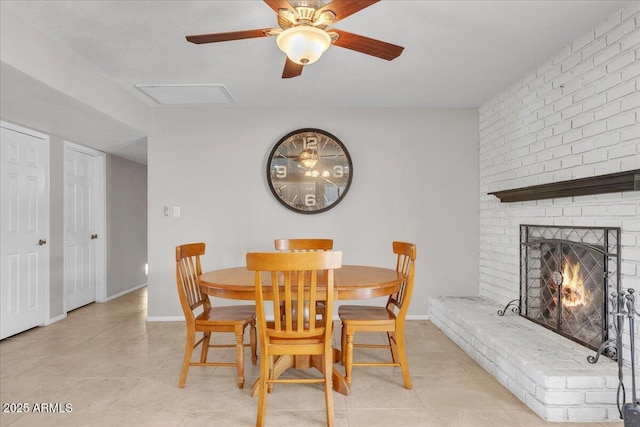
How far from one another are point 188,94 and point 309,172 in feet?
4.60

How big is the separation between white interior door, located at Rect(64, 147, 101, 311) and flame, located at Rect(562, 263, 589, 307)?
16.1ft

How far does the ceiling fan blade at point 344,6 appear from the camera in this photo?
5.16 ft

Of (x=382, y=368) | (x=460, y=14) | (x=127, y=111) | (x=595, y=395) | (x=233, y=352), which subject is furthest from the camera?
(x=127, y=111)

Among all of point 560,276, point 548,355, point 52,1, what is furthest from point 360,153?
point 52,1

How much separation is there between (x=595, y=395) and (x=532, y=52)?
2289mm

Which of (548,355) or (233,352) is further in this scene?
(233,352)

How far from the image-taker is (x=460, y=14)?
2.24 m

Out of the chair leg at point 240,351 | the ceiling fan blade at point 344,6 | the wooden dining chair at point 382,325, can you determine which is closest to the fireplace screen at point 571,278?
the wooden dining chair at point 382,325

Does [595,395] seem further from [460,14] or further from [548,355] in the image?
[460,14]

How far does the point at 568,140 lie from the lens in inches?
103

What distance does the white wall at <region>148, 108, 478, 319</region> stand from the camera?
13.1ft

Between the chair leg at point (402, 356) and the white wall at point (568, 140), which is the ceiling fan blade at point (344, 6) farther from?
the chair leg at point (402, 356)

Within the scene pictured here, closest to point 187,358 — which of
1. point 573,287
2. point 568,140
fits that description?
point 573,287

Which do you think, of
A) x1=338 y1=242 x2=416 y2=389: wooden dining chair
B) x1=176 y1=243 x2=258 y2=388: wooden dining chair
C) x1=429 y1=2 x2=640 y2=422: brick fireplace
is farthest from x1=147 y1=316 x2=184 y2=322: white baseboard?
x1=429 y1=2 x2=640 y2=422: brick fireplace
